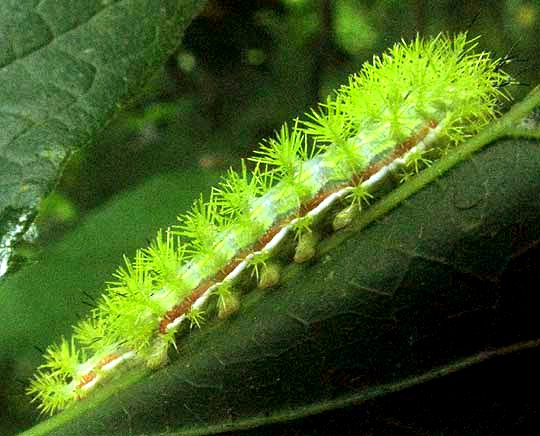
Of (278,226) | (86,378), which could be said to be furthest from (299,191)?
(86,378)

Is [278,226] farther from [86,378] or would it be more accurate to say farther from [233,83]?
[233,83]

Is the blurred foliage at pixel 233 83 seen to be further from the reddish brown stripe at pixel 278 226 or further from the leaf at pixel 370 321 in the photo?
the leaf at pixel 370 321

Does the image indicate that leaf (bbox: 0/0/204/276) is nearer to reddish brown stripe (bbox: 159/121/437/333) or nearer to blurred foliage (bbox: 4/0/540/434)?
reddish brown stripe (bbox: 159/121/437/333)


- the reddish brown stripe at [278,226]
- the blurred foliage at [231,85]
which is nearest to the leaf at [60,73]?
the reddish brown stripe at [278,226]

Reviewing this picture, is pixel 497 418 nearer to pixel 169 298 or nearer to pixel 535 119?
pixel 535 119

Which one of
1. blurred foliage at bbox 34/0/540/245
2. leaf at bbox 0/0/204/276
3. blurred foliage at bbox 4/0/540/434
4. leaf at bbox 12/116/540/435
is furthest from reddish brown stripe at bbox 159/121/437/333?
blurred foliage at bbox 34/0/540/245

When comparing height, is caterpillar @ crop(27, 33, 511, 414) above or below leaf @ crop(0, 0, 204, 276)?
below
